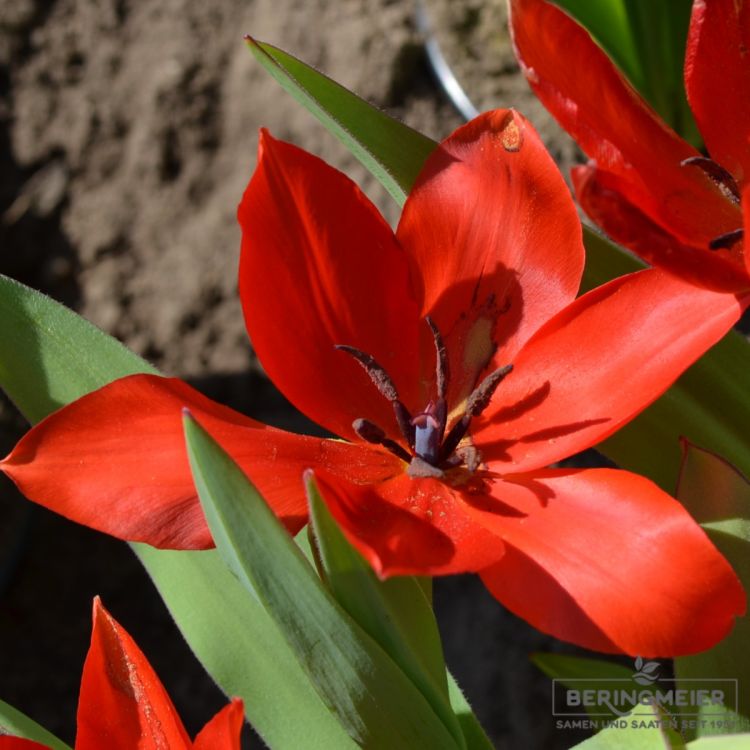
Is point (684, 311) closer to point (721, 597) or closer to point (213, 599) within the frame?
point (721, 597)

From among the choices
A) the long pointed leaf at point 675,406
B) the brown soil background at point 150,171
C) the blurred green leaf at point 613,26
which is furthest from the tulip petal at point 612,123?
the brown soil background at point 150,171

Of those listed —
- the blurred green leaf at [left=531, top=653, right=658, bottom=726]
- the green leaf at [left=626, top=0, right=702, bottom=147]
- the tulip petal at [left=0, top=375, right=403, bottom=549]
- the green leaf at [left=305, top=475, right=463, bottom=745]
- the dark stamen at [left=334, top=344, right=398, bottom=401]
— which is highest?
the green leaf at [left=626, top=0, right=702, bottom=147]

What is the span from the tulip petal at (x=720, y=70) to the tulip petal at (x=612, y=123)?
3 centimetres

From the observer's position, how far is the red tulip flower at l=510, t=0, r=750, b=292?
520 millimetres

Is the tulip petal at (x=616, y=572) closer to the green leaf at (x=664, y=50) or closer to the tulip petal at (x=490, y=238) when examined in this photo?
the tulip petal at (x=490, y=238)

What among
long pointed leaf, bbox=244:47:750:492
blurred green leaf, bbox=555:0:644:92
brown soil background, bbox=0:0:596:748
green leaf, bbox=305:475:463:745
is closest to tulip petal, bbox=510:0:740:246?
long pointed leaf, bbox=244:47:750:492

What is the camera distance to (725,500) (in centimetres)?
65

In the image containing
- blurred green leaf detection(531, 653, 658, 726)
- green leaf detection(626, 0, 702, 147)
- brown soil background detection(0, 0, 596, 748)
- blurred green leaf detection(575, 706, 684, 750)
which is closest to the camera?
blurred green leaf detection(575, 706, 684, 750)

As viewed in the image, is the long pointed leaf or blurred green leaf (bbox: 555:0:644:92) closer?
the long pointed leaf

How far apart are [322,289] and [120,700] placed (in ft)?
0.93

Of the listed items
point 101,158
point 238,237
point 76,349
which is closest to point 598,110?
point 76,349

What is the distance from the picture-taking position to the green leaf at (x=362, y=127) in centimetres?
69

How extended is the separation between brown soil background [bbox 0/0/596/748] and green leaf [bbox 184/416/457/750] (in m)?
0.96

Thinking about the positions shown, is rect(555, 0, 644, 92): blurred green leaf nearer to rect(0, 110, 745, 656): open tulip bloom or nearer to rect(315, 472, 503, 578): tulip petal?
rect(0, 110, 745, 656): open tulip bloom
